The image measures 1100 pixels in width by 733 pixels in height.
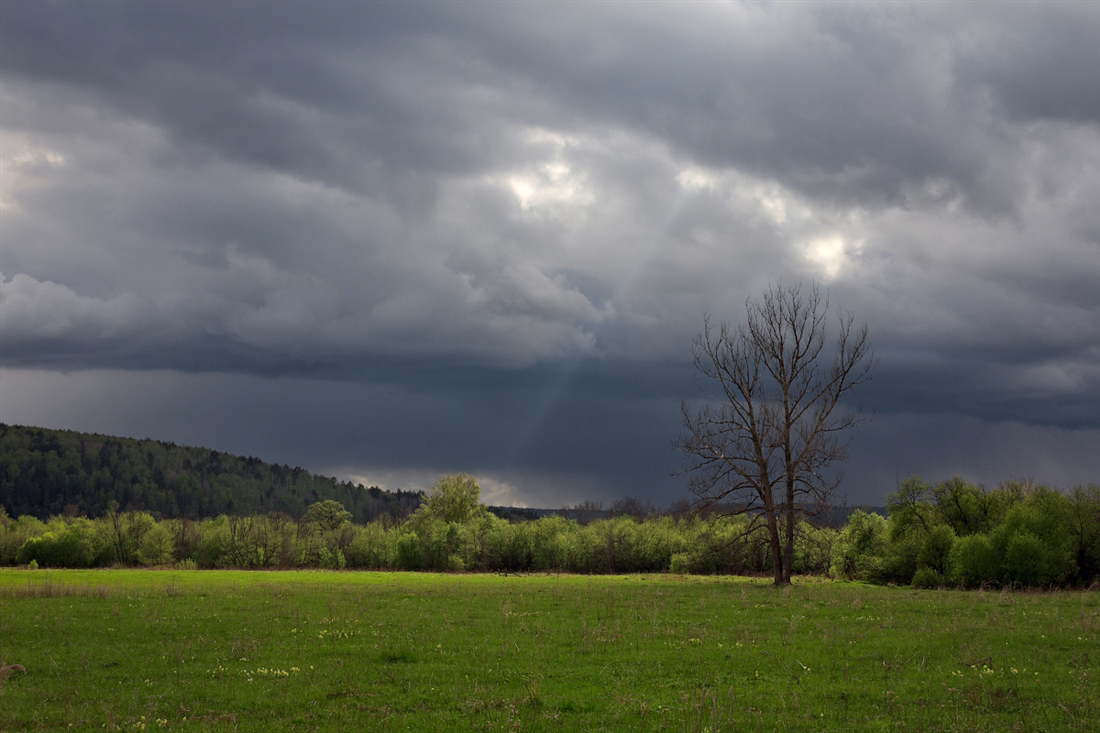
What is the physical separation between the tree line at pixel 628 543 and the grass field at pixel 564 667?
16.4 metres

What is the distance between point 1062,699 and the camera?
15156 mm

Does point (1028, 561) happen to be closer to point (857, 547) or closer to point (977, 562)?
point (977, 562)

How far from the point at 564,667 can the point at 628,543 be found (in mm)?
97040

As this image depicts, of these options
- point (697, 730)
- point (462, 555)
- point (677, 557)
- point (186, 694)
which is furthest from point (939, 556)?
point (462, 555)

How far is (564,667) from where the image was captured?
18828 millimetres

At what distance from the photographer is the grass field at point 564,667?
14.4 metres

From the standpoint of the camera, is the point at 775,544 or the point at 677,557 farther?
the point at 677,557

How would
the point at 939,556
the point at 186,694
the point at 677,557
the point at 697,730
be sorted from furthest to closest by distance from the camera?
1. the point at 677,557
2. the point at 939,556
3. the point at 186,694
4. the point at 697,730

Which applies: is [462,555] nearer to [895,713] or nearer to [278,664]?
[278,664]

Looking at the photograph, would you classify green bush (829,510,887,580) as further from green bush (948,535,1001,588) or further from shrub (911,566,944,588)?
green bush (948,535,1001,588)

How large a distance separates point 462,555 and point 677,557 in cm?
4522

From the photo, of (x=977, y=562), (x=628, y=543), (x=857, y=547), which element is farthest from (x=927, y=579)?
(x=628, y=543)

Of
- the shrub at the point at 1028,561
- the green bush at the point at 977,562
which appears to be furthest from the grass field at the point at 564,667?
the green bush at the point at 977,562

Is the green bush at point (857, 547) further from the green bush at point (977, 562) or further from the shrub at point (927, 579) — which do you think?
Result: the green bush at point (977, 562)
